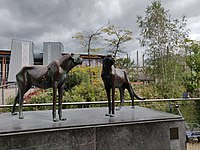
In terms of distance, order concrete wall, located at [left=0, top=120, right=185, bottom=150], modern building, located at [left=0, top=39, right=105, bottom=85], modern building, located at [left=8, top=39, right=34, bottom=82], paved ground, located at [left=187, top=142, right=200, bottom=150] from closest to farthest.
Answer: concrete wall, located at [left=0, top=120, right=185, bottom=150]
paved ground, located at [left=187, top=142, right=200, bottom=150]
modern building, located at [left=0, top=39, right=105, bottom=85]
modern building, located at [left=8, top=39, right=34, bottom=82]

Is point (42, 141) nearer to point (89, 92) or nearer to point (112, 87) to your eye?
point (112, 87)

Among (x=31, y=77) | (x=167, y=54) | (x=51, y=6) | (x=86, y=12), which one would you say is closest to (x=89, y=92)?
(x=86, y=12)

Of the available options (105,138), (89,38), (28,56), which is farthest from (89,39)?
(105,138)

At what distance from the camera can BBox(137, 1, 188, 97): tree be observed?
684cm

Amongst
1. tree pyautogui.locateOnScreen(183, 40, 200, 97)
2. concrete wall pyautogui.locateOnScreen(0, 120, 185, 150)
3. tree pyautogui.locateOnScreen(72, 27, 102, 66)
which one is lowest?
concrete wall pyautogui.locateOnScreen(0, 120, 185, 150)

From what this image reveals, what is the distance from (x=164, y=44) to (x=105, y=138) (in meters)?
6.02

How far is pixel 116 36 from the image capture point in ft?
27.2

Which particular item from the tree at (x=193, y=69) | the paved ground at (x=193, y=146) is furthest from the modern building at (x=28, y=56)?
the tree at (x=193, y=69)

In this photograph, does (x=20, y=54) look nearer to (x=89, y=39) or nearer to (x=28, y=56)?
(x=28, y=56)

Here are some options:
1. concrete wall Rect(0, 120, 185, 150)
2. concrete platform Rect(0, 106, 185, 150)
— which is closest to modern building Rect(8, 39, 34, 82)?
concrete platform Rect(0, 106, 185, 150)

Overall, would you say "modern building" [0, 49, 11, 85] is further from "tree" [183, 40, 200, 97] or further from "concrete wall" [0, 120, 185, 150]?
"concrete wall" [0, 120, 185, 150]

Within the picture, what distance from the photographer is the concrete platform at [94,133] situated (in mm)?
1461

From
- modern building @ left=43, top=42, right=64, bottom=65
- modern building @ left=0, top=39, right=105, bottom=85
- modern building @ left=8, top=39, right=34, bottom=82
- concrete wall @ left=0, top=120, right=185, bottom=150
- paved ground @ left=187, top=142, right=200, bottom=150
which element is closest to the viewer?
concrete wall @ left=0, top=120, right=185, bottom=150

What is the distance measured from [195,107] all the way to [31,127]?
3336 millimetres
